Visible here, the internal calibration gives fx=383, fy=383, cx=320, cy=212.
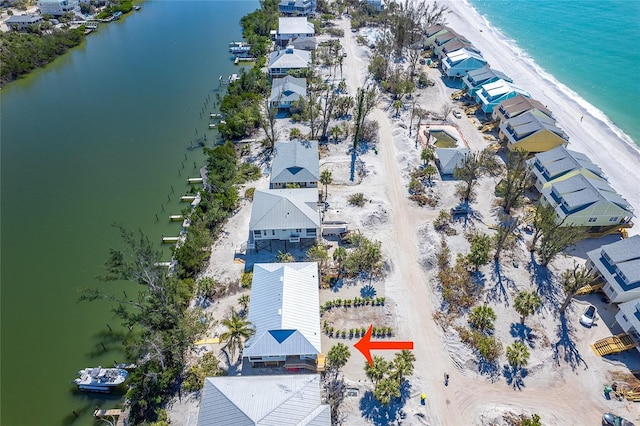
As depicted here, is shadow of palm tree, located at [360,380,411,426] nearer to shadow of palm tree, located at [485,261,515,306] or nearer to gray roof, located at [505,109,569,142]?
shadow of palm tree, located at [485,261,515,306]

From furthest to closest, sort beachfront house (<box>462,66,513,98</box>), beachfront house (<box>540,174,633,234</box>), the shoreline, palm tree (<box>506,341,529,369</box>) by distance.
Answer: beachfront house (<box>462,66,513,98</box>) → the shoreline → beachfront house (<box>540,174,633,234</box>) → palm tree (<box>506,341,529,369</box>)

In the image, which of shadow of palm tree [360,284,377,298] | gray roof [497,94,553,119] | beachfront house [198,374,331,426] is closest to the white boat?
beachfront house [198,374,331,426]

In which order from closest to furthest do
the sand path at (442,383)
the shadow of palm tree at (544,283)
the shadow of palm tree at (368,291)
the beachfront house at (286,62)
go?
1. the sand path at (442,383)
2. the shadow of palm tree at (544,283)
3. the shadow of palm tree at (368,291)
4. the beachfront house at (286,62)

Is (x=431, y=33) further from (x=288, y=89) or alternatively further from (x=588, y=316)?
(x=588, y=316)

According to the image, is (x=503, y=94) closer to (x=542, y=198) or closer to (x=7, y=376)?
(x=542, y=198)

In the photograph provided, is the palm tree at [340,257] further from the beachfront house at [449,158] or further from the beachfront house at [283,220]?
the beachfront house at [449,158]

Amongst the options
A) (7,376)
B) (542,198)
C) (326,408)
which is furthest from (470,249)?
(7,376)

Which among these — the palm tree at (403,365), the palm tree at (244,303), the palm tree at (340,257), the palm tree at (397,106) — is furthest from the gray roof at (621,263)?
the palm tree at (397,106)
